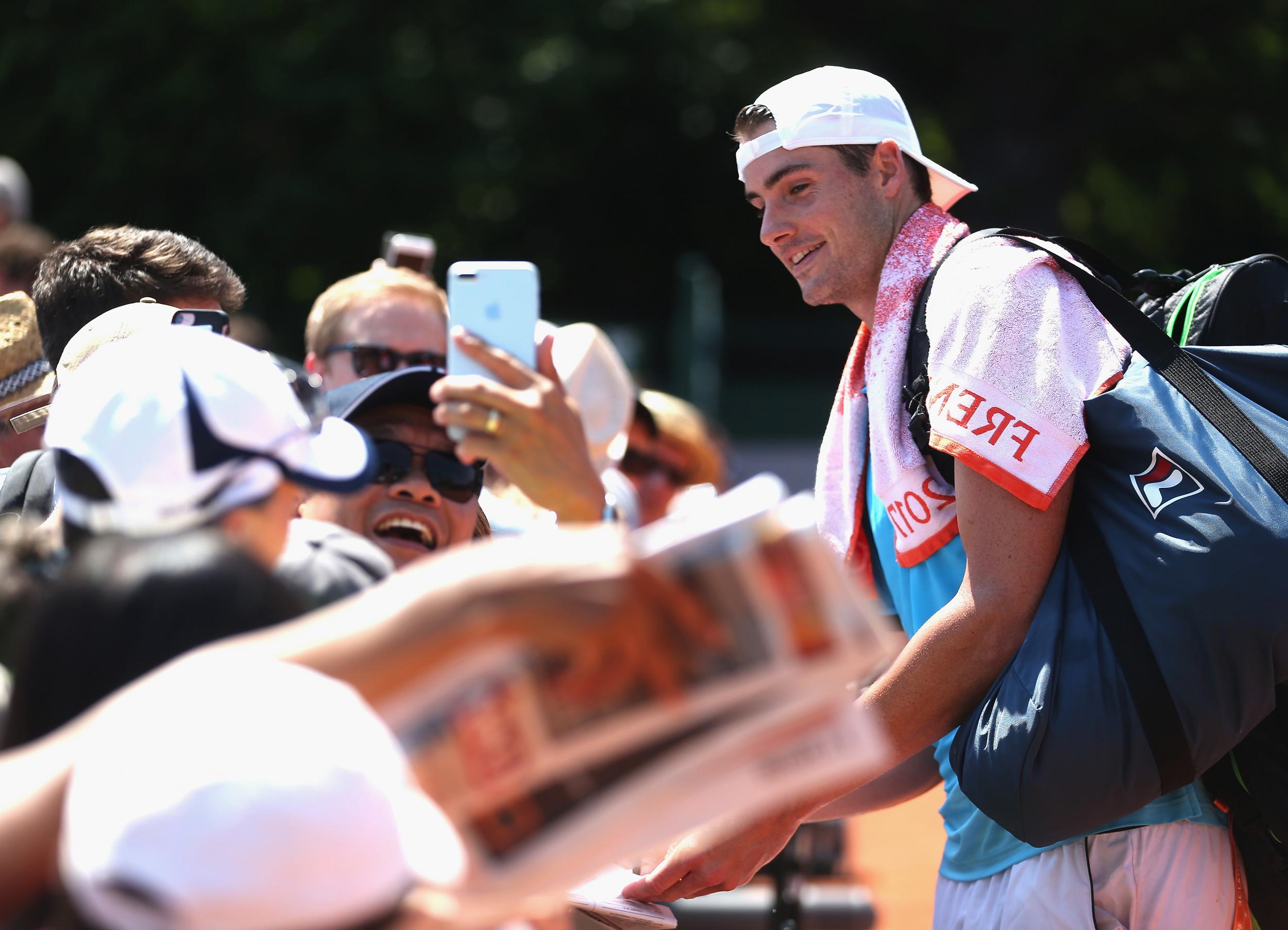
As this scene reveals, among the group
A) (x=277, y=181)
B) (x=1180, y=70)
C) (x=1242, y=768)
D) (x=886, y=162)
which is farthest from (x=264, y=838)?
(x=1180, y=70)

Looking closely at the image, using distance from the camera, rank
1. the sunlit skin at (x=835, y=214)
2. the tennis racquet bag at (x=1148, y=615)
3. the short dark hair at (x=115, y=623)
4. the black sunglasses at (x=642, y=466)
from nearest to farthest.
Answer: the short dark hair at (x=115, y=623) → the tennis racquet bag at (x=1148, y=615) → the sunlit skin at (x=835, y=214) → the black sunglasses at (x=642, y=466)

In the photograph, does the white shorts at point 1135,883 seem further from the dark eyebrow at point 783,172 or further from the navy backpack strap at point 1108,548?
the dark eyebrow at point 783,172

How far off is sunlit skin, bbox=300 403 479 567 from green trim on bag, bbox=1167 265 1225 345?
1341mm

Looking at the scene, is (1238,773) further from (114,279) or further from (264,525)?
(114,279)

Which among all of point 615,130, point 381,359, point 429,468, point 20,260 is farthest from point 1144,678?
point 615,130

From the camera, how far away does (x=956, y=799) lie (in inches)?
110

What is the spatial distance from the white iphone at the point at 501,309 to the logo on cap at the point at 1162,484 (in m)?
1.04

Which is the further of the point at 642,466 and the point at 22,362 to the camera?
the point at 642,466

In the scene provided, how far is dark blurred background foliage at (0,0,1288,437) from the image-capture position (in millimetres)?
14289

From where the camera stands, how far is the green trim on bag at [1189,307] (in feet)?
8.82

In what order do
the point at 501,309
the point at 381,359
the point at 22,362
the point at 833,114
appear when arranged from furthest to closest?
the point at 381,359 < the point at 22,362 < the point at 833,114 < the point at 501,309

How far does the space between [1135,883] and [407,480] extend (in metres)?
1.47

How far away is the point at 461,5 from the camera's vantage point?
51.7 ft

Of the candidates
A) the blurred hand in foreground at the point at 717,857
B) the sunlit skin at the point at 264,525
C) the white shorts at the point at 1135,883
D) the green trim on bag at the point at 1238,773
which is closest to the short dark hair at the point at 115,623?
the sunlit skin at the point at 264,525
